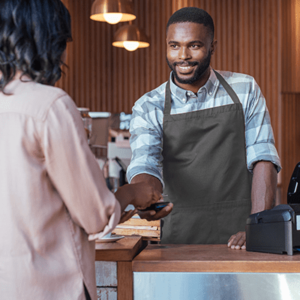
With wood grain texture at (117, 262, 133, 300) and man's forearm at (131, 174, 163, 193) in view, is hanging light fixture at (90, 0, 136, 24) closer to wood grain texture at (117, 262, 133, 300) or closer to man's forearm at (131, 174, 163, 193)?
Answer: man's forearm at (131, 174, 163, 193)

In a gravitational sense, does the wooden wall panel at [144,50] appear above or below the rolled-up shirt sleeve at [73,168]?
above

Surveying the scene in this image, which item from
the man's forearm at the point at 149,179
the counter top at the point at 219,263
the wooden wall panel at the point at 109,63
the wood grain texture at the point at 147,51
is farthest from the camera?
the wooden wall panel at the point at 109,63

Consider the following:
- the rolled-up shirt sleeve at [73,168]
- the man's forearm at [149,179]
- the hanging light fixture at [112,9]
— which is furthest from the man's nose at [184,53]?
the hanging light fixture at [112,9]

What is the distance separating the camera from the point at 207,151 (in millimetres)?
1915

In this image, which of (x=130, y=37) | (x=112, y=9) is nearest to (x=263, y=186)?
(x=112, y=9)

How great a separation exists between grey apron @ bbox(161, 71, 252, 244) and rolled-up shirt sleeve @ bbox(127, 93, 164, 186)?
0.05 m

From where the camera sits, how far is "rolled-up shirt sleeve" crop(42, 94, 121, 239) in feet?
2.83

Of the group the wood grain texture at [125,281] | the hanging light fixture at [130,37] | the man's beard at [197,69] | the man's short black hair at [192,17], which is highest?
the hanging light fixture at [130,37]

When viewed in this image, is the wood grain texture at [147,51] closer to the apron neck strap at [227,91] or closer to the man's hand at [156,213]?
the apron neck strap at [227,91]

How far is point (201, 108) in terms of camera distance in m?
1.95

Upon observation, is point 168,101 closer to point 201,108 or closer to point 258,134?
point 201,108

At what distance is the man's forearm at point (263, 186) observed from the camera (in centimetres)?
173

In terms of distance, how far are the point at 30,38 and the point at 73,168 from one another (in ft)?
0.92

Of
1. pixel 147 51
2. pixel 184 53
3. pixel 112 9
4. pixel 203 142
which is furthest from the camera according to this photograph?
pixel 147 51
